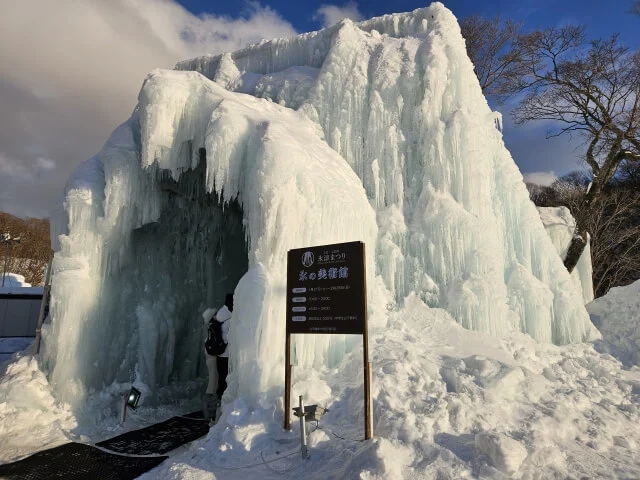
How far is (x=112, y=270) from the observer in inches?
338

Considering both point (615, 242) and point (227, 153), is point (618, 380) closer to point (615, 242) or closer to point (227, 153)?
point (227, 153)

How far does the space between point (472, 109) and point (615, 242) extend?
1154 cm

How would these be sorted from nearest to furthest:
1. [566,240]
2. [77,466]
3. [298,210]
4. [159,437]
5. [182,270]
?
[77,466], [159,437], [298,210], [182,270], [566,240]

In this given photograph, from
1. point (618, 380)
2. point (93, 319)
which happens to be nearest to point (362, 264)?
point (618, 380)

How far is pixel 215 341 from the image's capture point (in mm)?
7555

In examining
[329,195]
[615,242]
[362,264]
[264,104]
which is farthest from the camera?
[615,242]

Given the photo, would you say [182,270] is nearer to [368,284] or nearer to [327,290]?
[368,284]

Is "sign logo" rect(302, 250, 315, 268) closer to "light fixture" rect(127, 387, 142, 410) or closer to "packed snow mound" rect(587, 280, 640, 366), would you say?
"light fixture" rect(127, 387, 142, 410)

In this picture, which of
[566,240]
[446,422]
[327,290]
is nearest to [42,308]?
[327,290]

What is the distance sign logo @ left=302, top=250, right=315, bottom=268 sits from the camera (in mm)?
5461

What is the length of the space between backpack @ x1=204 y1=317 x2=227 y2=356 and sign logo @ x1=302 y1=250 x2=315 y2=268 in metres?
2.85

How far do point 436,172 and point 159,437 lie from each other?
694cm

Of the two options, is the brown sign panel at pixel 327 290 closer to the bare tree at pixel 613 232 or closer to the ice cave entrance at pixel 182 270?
the ice cave entrance at pixel 182 270

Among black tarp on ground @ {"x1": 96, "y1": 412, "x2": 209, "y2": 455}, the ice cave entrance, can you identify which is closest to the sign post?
black tarp on ground @ {"x1": 96, "y1": 412, "x2": 209, "y2": 455}
